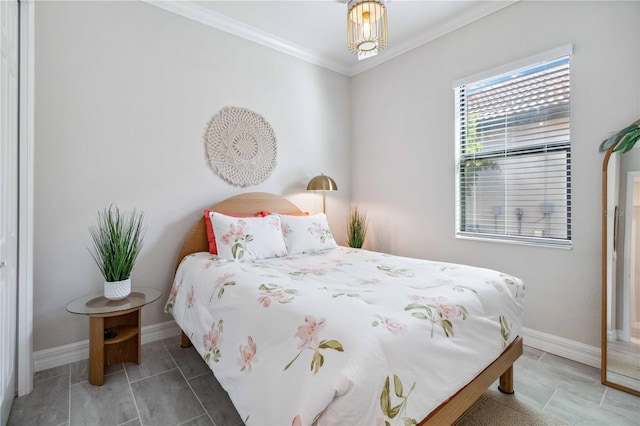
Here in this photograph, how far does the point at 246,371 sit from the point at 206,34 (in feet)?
9.32

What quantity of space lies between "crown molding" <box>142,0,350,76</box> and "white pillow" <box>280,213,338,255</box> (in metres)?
1.84

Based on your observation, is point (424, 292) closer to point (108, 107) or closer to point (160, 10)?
point (108, 107)

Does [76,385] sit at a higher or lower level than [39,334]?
lower

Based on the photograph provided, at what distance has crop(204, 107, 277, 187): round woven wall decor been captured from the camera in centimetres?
284

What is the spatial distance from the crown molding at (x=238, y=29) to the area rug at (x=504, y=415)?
11.4ft

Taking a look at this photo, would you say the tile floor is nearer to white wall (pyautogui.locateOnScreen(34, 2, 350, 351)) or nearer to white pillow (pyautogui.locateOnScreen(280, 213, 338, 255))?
white wall (pyautogui.locateOnScreen(34, 2, 350, 351))

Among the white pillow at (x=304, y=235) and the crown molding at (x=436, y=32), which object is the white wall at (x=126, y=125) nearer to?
the white pillow at (x=304, y=235)

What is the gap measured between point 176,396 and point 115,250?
1.02 metres

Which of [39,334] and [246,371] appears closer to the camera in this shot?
[246,371]

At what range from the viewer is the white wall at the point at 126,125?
2.12 metres

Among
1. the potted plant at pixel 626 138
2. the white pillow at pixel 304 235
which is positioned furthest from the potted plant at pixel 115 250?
the potted plant at pixel 626 138

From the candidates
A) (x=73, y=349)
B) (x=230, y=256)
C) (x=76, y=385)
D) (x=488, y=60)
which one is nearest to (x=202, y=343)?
(x=230, y=256)

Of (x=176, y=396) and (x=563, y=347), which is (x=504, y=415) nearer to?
(x=563, y=347)

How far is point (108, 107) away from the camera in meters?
2.33
